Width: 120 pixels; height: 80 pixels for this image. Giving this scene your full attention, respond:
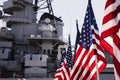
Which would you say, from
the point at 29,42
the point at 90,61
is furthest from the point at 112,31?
the point at 29,42

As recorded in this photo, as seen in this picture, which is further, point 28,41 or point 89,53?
point 28,41

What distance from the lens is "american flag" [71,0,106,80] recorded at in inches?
328

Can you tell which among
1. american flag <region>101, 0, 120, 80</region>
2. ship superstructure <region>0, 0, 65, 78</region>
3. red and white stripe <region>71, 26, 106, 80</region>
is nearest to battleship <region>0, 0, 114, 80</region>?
ship superstructure <region>0, 0, 65, 78</region>

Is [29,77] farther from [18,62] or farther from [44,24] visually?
[44,24]

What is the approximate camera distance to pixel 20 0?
47.5m

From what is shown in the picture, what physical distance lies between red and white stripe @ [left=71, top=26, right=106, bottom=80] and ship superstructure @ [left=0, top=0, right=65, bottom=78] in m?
27.1

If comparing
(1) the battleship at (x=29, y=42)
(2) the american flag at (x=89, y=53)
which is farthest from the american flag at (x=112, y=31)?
(1) the battleship at (x=29, y=42)

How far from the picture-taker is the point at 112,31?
20.4ft

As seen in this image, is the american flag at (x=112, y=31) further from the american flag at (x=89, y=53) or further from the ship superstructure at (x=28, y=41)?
the ship superstructure at (x=28, y=41)

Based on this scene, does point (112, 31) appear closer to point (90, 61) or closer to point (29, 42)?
point (90, 61)

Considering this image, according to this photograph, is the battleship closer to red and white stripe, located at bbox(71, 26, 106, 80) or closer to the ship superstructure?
the ship superstructure

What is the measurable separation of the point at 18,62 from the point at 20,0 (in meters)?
12.3

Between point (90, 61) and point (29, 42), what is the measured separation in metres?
36.3

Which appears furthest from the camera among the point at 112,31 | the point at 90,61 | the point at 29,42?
the point at 29,42
